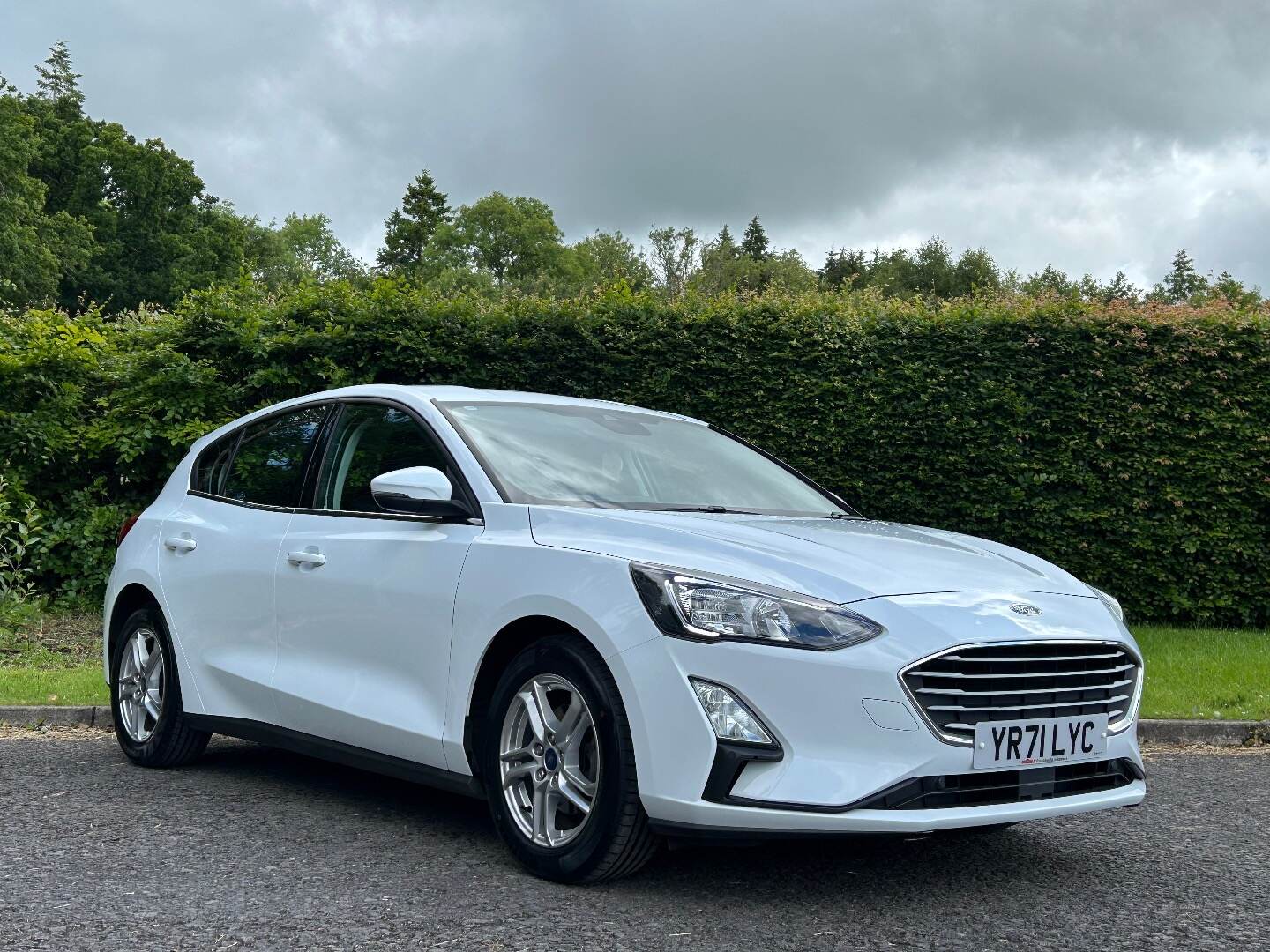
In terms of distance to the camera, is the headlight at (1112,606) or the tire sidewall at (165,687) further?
the tire sidewall at (165,687)

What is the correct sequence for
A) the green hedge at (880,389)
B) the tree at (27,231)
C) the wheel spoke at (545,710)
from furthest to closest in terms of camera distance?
the tree at (27,231) → the green hedge at (880,389) → the wheel spoke at (545,710)

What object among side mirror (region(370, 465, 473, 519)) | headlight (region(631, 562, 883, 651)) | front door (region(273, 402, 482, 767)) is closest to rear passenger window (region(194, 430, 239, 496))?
front door (region(273, 402, 482, 767))

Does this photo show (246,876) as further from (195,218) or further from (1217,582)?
(195,218)

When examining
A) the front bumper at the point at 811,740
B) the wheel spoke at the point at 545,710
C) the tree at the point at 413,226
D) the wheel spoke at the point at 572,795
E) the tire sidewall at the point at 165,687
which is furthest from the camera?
the tree at the point at 413,226

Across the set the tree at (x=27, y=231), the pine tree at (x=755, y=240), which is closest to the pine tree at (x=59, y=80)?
the tree at (x=27, y=231)

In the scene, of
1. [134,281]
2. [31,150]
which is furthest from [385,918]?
[134,281]

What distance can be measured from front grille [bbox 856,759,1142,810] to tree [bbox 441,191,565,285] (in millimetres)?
86195

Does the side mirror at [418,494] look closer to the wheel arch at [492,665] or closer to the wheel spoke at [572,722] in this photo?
the wheel arch at [492,665]

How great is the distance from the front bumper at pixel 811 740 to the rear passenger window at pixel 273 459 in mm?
2520

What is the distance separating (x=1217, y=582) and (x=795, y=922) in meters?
10.2

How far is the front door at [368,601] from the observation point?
16.0 ft

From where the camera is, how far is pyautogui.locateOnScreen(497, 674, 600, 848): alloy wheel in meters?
4.32

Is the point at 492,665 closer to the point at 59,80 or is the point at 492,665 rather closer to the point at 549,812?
the point at 549,812

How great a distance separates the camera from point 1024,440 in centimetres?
1279
